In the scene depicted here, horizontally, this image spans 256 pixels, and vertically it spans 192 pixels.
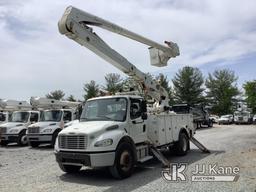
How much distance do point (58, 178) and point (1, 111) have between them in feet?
54.7

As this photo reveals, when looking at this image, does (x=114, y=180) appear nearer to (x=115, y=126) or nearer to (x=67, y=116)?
(x=115, y=126)

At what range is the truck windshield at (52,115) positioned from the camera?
19359 mm

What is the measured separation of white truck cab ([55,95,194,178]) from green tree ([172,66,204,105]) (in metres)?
52.7

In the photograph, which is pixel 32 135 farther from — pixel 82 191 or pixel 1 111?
pixel 82 191

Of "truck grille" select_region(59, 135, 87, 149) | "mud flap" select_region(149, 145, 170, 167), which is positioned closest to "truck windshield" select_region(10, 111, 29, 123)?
"mud flap" select_region(149, 145, 170, 167)

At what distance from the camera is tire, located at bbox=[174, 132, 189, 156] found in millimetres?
13547

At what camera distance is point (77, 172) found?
1055 cm

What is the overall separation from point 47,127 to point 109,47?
826 cm

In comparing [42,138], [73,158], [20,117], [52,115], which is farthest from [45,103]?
[73,158]

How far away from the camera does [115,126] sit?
9.70 m

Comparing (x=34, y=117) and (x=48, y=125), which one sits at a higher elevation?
(x=34, y=117)

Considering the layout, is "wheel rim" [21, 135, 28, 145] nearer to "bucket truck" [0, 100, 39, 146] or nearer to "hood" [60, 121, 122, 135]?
"bucket truck" [0, 100, 39, 146]

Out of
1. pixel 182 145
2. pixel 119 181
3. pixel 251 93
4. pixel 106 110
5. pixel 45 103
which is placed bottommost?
pixel 119 181

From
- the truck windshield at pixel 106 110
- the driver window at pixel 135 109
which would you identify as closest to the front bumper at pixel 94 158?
the truck windshield at pixel 106 110
